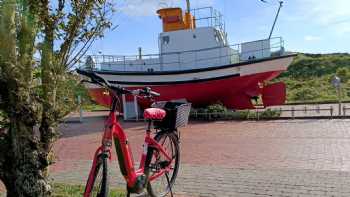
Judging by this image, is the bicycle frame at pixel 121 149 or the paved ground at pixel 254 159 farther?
the paved ground at pixel 254 159

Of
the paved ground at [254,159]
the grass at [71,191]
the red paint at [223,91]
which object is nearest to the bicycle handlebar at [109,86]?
the grass at [71,191]

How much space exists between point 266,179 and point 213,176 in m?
0.88

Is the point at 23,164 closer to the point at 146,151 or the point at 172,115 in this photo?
the point at 146,151

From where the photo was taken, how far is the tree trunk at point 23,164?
14.3ft

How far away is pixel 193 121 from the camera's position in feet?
60.6

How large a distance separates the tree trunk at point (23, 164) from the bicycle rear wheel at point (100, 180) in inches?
19.9

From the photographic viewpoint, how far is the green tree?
422 centimetres

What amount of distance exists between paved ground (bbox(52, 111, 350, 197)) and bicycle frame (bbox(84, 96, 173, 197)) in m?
1.06

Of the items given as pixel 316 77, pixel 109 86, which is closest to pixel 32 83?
pixel 109 86

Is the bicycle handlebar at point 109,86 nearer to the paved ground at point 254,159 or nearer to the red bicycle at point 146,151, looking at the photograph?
the red bicycle at point 146,151

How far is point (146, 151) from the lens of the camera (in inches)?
207

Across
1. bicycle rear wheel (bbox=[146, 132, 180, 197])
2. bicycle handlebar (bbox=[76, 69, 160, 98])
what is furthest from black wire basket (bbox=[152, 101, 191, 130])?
bicycle handlebar (bbox=[76, 69, 160, 98])

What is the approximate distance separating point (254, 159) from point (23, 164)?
534 centimetres

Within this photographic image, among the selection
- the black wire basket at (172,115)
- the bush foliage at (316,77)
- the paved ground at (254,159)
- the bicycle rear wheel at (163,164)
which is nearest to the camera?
the bicycle rear wheel at (163,164)
